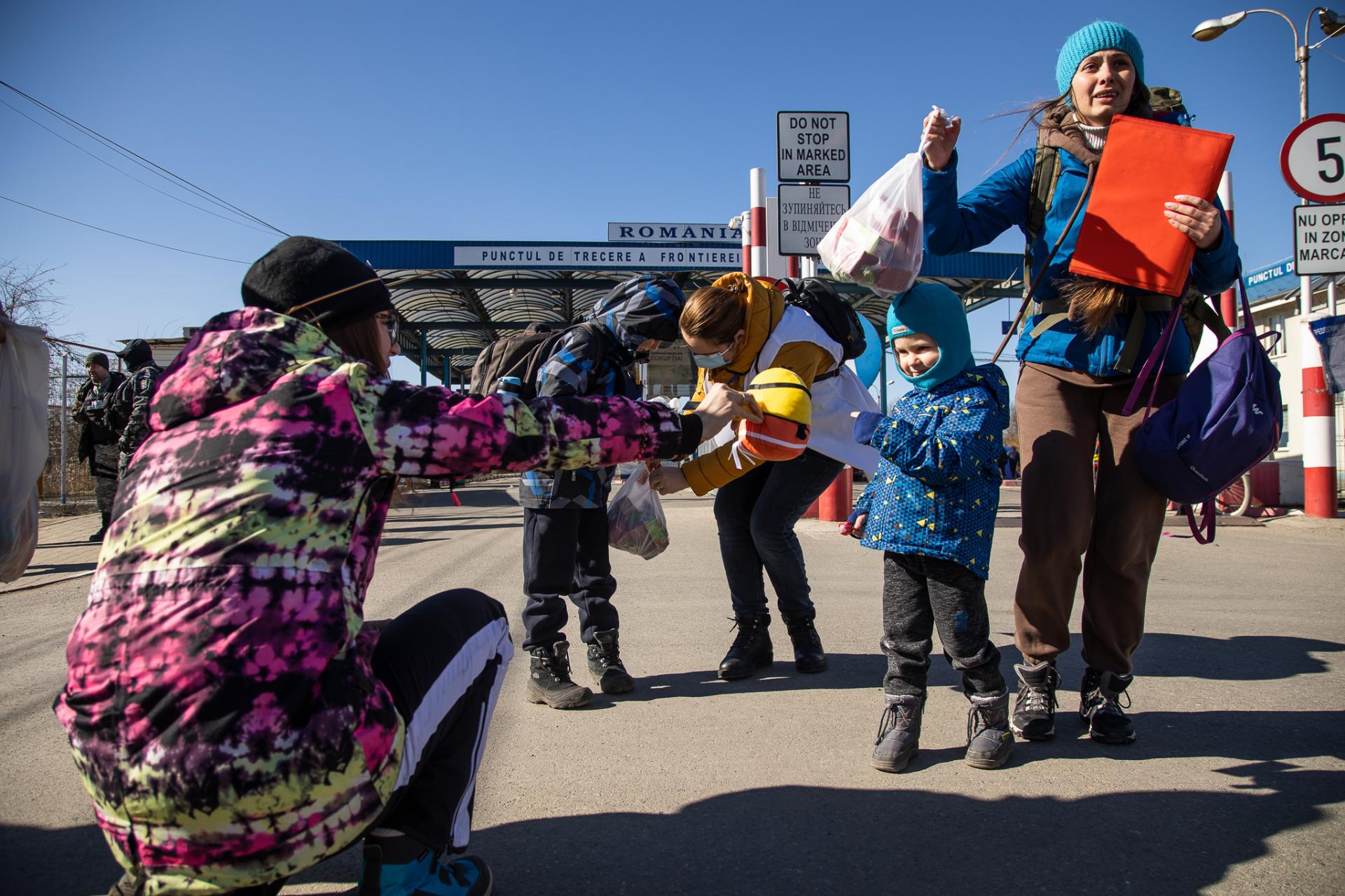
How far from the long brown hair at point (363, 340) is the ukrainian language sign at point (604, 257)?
16180 mm

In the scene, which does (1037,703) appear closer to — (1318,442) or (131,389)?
(131,389)

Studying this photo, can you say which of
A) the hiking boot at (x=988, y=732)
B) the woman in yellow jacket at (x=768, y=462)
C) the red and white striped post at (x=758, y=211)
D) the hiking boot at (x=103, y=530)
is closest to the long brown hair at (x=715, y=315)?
the woman in yellow jacket at (x=768, y=462)

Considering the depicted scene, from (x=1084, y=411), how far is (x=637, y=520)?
1746 millimetres

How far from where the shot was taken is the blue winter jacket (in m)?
2.73

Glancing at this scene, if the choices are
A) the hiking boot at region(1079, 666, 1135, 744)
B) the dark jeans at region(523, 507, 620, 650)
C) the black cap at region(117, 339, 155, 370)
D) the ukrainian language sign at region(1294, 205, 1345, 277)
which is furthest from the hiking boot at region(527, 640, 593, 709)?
the ukrainian language sign at region(1294, 205, 1345, 277)

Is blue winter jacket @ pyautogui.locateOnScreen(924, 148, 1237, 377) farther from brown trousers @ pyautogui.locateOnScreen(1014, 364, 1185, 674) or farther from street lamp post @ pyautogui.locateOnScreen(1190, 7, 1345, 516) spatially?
street lamp post @ pyautogui.locateOnScreen(1190, 7, 1345, 516)

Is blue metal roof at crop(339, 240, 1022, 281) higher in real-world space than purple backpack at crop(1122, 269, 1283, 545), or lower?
higher

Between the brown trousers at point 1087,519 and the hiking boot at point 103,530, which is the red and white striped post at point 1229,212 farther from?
the hiking boot at point 103,530

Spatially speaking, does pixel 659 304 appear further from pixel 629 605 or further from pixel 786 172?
pixel 786 172

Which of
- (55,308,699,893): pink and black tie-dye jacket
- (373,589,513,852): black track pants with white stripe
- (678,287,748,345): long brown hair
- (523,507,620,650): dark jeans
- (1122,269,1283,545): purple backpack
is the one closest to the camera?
(55,308,699,893): pink and black tie-dye jacket

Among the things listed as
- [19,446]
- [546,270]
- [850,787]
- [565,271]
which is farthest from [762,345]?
[565,271]

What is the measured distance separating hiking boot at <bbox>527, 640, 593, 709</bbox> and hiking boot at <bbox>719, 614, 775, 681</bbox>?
617 mm

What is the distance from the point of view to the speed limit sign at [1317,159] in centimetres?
736

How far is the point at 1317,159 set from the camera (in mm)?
7477
